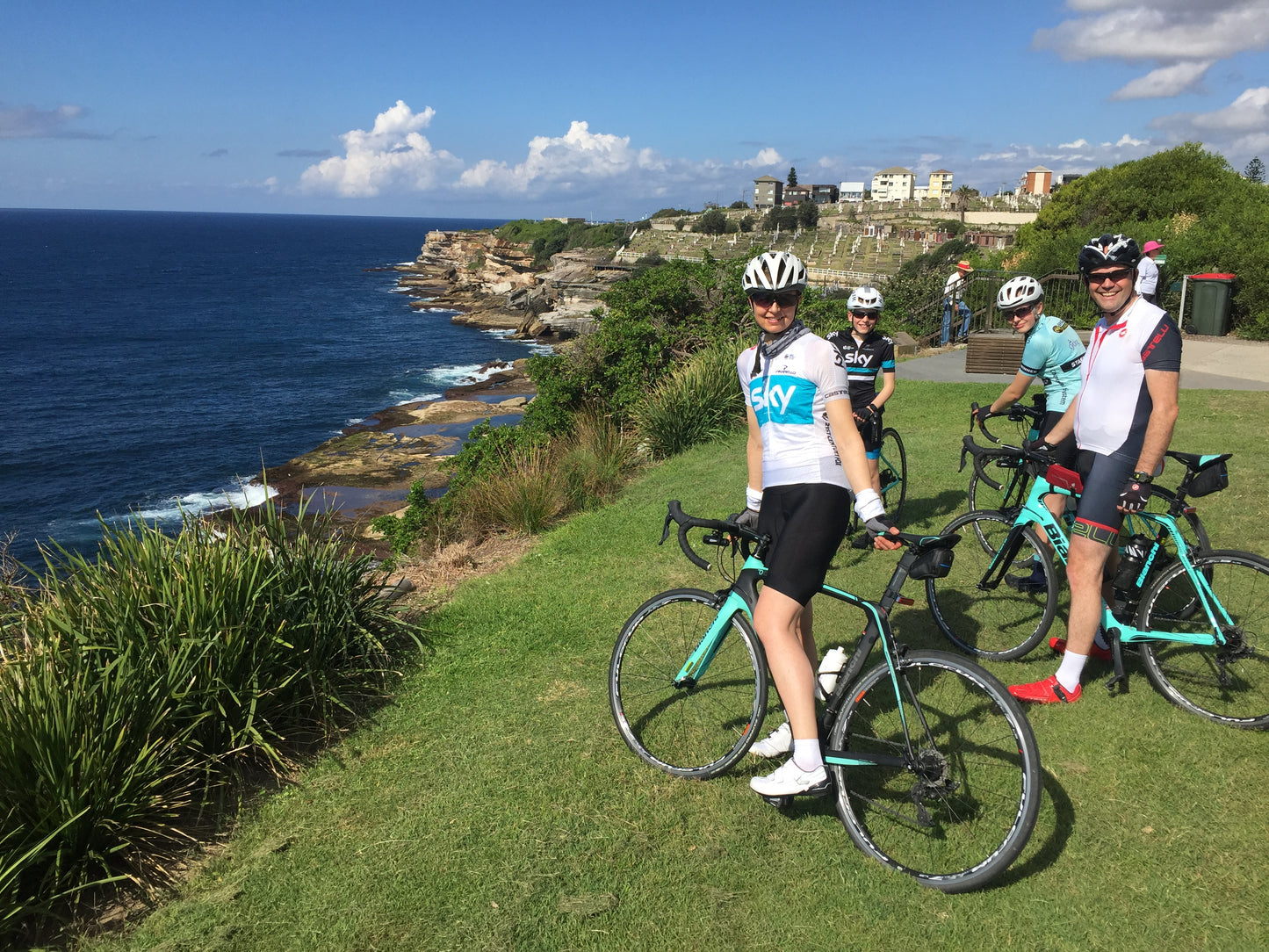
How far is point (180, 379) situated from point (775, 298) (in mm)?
56382

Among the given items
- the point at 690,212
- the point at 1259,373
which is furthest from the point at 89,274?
the point at 1259,373

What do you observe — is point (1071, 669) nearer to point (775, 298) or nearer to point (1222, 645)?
point (1222, 645)

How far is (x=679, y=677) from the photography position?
421 centimetres

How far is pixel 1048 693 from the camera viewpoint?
15.0 ft

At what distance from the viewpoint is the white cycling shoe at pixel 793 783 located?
354 cm

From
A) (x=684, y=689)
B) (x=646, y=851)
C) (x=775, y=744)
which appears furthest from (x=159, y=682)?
(x=775, y=744)

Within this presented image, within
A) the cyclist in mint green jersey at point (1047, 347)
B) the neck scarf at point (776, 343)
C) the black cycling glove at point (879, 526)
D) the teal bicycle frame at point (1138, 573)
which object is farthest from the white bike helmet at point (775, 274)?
the cyclist in mint green jersey at point (1047, 347)

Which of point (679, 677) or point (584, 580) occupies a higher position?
point (679, 677)

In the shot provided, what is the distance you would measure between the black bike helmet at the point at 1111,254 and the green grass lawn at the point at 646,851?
2.22 meters

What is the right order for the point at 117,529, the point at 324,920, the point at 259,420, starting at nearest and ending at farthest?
the point at 324,920 → the point at 117,529 → the point at 259,420

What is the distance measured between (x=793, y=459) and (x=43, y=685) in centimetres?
345

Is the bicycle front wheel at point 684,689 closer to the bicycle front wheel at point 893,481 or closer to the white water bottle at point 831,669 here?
the white water bottle at point 831,669

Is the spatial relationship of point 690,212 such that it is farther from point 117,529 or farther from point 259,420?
point 117,529

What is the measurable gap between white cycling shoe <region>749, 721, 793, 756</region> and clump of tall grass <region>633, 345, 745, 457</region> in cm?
884
